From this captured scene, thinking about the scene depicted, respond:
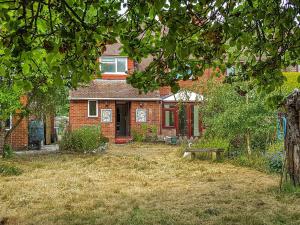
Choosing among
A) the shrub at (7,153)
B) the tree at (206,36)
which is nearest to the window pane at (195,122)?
the shrub at (7,153)

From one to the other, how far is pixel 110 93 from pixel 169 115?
4.49 meters

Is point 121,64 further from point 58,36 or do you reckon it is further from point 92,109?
point 58,36

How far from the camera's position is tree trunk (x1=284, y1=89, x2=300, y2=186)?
9875mm

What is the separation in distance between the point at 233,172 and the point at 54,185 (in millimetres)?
5828

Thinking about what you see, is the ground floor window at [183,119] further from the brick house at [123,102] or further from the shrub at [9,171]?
the shrub at [9,171]

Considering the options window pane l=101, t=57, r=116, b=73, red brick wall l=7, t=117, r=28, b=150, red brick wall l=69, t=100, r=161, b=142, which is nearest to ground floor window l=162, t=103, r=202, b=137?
red brick wall l=69, t=100, r=161, b=142

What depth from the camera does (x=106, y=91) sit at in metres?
28.6

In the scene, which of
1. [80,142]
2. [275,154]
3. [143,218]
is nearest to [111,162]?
[80,142]

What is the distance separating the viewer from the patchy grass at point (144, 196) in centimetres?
778

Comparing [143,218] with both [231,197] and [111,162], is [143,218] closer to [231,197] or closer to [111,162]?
[231,197]

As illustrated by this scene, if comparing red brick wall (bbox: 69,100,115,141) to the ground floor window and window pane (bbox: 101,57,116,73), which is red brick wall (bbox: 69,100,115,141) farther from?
the ground floor window

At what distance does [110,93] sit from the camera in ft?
93.1

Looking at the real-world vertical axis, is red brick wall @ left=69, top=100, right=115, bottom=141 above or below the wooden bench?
above

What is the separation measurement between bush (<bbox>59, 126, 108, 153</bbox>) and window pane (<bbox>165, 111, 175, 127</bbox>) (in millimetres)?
8608
